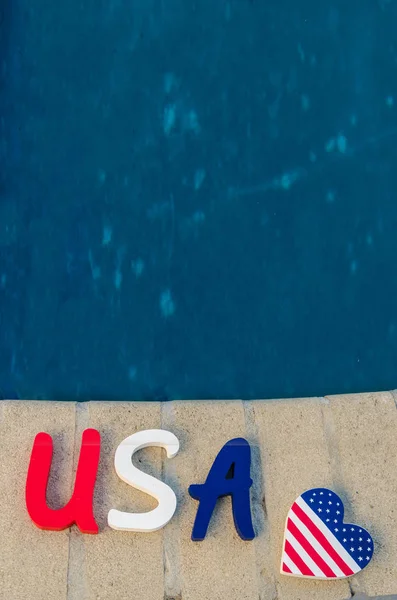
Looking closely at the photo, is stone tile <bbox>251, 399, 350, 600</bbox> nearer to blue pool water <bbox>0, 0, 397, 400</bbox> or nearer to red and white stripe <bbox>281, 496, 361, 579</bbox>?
red and white stripe <bbox>281, 496, 361, 579</bbox>

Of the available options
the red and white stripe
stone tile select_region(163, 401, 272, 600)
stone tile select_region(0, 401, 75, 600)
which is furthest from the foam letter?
the red and white stripe

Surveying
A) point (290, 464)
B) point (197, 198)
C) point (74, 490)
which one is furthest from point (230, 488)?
point (197, 198)

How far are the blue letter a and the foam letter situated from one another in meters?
0.22

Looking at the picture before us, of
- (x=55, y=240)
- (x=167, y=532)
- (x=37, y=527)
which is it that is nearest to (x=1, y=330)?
(x=55, y=240)

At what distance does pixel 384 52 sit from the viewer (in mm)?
8547

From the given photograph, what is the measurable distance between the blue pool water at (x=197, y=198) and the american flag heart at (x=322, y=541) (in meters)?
1.22

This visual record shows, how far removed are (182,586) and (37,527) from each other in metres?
1.14

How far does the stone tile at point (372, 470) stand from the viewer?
5.41m

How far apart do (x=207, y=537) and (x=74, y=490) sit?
1.04 m

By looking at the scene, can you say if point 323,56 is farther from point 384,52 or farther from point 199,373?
point 199,373

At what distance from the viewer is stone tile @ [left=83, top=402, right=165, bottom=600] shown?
522 centimetres

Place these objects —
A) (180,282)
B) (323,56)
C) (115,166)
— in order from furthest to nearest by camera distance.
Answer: (323,56) → (115,166) → (180,282)

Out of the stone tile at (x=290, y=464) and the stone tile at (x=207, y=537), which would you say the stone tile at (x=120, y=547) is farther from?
the stone tile at (x=290, y=464)

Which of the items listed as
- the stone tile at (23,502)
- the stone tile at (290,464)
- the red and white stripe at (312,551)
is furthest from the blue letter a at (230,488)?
the stone tile at (23,502)
